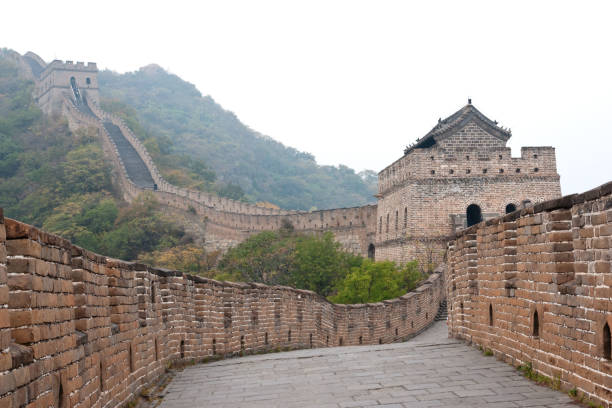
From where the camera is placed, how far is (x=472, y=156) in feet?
102

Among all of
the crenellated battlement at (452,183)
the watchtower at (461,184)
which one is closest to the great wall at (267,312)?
the watchtower at (461,184)

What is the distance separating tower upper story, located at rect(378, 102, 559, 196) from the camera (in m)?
30.8

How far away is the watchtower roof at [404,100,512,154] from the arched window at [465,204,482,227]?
3237mm

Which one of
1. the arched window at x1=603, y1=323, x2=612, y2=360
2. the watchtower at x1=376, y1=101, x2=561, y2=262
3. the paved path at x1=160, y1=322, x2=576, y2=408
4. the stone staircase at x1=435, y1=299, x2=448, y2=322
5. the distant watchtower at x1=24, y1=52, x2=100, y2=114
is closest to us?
the arched window at x1=603, y1=323, x2=612, y2=360

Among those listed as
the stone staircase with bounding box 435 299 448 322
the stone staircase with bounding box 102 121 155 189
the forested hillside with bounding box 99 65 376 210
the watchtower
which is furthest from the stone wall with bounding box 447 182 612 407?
the forested hillside with bounding box 99 65 376 210

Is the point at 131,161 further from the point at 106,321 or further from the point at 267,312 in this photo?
the point at 106,321

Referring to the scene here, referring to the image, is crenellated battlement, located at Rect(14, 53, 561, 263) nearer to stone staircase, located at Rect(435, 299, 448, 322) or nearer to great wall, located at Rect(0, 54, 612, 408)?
stone staircase, located at Rect(435, 299, 448, 322)

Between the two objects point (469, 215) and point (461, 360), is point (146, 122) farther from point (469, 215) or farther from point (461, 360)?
point (461, 360)

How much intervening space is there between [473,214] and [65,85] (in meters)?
62.9

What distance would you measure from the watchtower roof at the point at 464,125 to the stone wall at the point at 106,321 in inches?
632

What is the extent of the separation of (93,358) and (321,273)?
26.8 metres

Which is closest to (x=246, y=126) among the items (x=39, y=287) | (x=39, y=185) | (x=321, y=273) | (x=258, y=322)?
(x=39, y=185)

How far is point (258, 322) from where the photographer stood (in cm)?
1409

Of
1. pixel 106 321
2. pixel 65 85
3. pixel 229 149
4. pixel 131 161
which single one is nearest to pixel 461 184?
pixel 106 321
